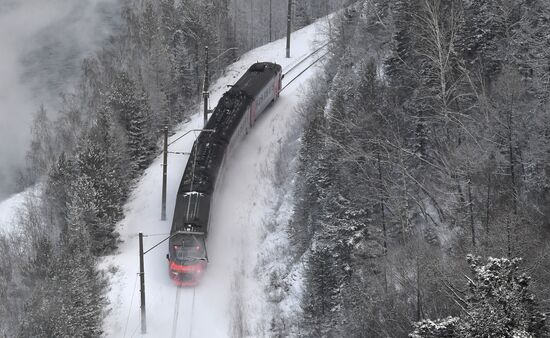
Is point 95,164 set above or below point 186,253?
above

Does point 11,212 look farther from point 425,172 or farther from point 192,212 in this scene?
point 425,172

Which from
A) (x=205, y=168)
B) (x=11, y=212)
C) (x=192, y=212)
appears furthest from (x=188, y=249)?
(x=11, y=212)

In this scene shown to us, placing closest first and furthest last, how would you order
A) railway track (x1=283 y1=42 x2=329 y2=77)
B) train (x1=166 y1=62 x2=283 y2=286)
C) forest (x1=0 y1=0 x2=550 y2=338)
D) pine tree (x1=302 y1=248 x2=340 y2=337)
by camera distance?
forest (x1=0 y1=0 x2=550 y2=338) < pine tree (x1=302 y1=248 x2=340 y2=337) < train (x1=166 y1=62 x2=283 y2=286) < railway track (x1=283 y1=42 x2=329 y2=77)

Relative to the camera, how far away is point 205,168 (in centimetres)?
3750

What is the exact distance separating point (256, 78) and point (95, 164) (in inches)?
577

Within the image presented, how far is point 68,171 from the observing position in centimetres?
4528

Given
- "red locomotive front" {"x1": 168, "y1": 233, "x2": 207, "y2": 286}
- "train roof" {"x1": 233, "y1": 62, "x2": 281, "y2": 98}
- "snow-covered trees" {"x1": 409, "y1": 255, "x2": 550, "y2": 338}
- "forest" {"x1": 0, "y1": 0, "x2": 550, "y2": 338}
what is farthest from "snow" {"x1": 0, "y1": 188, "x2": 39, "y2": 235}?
"snow-covered trees" {"x1": 409, "y1": 255, "x2": 550, "y2": 338}

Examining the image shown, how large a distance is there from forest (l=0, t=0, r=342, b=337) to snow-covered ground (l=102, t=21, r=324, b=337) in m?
1.14

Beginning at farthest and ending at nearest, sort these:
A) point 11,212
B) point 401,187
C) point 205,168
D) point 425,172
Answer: point 11,212 < point 205,168 < point 425,172 < point 401,187

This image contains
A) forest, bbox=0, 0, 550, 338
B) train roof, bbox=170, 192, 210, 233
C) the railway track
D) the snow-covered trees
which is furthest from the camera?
the railway track

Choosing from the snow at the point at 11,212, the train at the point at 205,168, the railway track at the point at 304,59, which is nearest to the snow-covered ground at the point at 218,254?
the train at the point at 205,168

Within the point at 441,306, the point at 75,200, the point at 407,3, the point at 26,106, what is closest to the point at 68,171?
the point at 75,200

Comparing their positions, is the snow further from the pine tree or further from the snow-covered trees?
the snow-covered trees

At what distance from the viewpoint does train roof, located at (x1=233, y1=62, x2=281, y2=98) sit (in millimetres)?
46188
